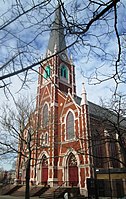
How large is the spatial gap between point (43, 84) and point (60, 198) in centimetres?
2030

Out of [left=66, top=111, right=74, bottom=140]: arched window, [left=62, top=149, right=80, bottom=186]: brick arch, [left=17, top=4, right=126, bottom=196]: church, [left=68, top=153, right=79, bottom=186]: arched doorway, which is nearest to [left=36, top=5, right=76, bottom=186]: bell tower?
[left=17, top=4, right=126, bottom=196]: church

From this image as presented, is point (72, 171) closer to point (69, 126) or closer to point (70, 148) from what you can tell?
point (70, 148)

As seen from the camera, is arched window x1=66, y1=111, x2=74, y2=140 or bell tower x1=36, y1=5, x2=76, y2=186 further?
arched window x1=66, y1=111, x2=74, y2=140

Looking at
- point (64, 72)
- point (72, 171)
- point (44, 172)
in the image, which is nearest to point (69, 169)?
point (72, 171)

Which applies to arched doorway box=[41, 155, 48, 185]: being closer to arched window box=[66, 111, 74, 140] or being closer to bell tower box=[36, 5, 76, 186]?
bell tower box=[36, 5, 76, 186]

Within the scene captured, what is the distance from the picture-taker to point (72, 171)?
23062 millimetres

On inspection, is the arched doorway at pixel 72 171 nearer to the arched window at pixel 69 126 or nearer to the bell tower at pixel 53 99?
the bell tower at pixel 53 99

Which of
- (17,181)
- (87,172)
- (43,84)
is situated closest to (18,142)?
(87,172)

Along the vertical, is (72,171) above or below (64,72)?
below

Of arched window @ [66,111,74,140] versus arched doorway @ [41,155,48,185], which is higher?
arched window @ [66,111,74,140]

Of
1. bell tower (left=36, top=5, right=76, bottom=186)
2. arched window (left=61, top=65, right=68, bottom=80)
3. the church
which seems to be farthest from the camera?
arched window (left=61, top=65, right=68, bottom=80)

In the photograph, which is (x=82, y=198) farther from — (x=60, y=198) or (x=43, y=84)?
(x=43, y=84)

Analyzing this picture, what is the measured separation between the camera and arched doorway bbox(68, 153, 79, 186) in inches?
873

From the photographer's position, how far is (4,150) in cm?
1669
